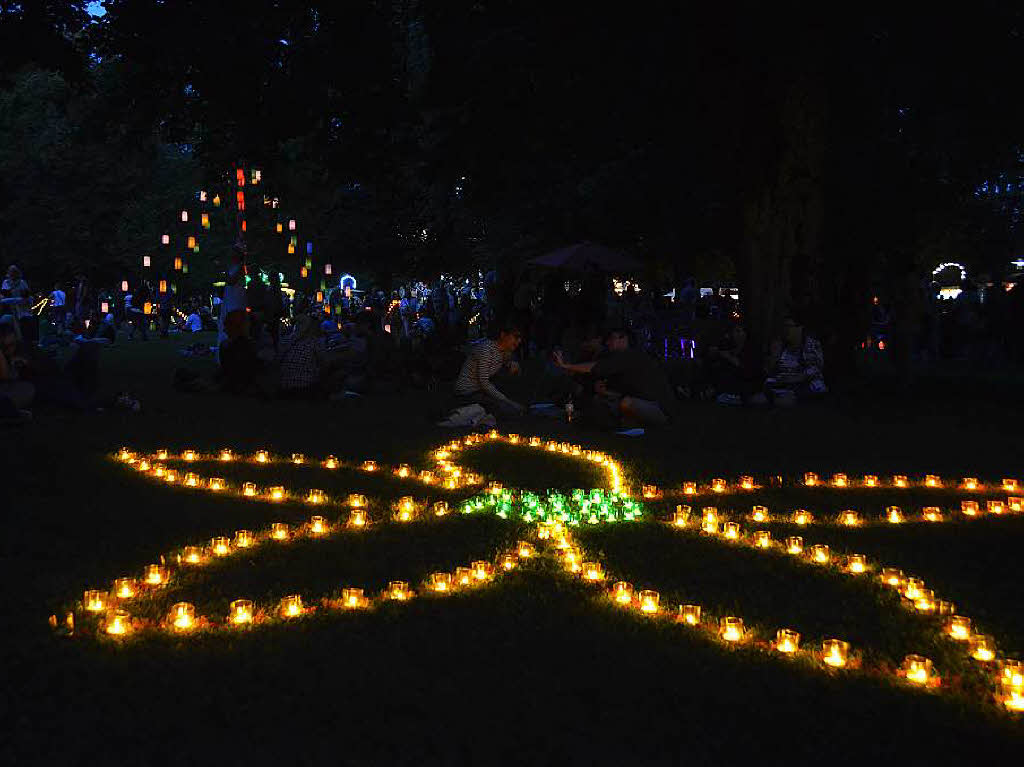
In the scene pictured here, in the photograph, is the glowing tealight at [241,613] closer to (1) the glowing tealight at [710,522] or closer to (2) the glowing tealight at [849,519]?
(1) the glowing tealight at [710,522]

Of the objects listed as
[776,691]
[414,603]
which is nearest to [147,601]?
[414,603]

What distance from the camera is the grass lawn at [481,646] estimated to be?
4434 millimetres

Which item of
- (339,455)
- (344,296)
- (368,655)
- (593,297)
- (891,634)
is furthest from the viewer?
(344,296)

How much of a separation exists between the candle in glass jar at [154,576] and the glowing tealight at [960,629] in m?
4.50

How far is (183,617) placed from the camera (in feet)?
19.0

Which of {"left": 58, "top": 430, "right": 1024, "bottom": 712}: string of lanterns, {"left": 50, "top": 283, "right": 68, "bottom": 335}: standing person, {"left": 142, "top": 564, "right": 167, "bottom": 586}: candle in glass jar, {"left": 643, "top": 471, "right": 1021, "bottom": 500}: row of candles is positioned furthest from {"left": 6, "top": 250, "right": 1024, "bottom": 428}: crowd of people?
{"left": 50, "top": 283, "right": 68, "bottom": 335}: standing person

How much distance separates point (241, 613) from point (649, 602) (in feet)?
7.27

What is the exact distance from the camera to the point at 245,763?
13.8ft

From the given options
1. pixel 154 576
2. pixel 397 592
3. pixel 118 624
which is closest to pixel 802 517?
pixel 397 592

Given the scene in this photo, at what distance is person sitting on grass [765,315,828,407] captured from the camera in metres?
18.2

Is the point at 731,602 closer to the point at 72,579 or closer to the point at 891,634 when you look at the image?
the point at 891,634

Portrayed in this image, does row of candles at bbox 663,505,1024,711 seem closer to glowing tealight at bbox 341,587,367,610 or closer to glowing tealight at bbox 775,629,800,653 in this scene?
glowing tealight at bbox 775,629,800,653

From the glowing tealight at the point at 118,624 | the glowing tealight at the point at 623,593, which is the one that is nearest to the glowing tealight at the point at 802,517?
the glowing tealight at the point at 623,593

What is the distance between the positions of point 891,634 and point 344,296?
7562 cm
